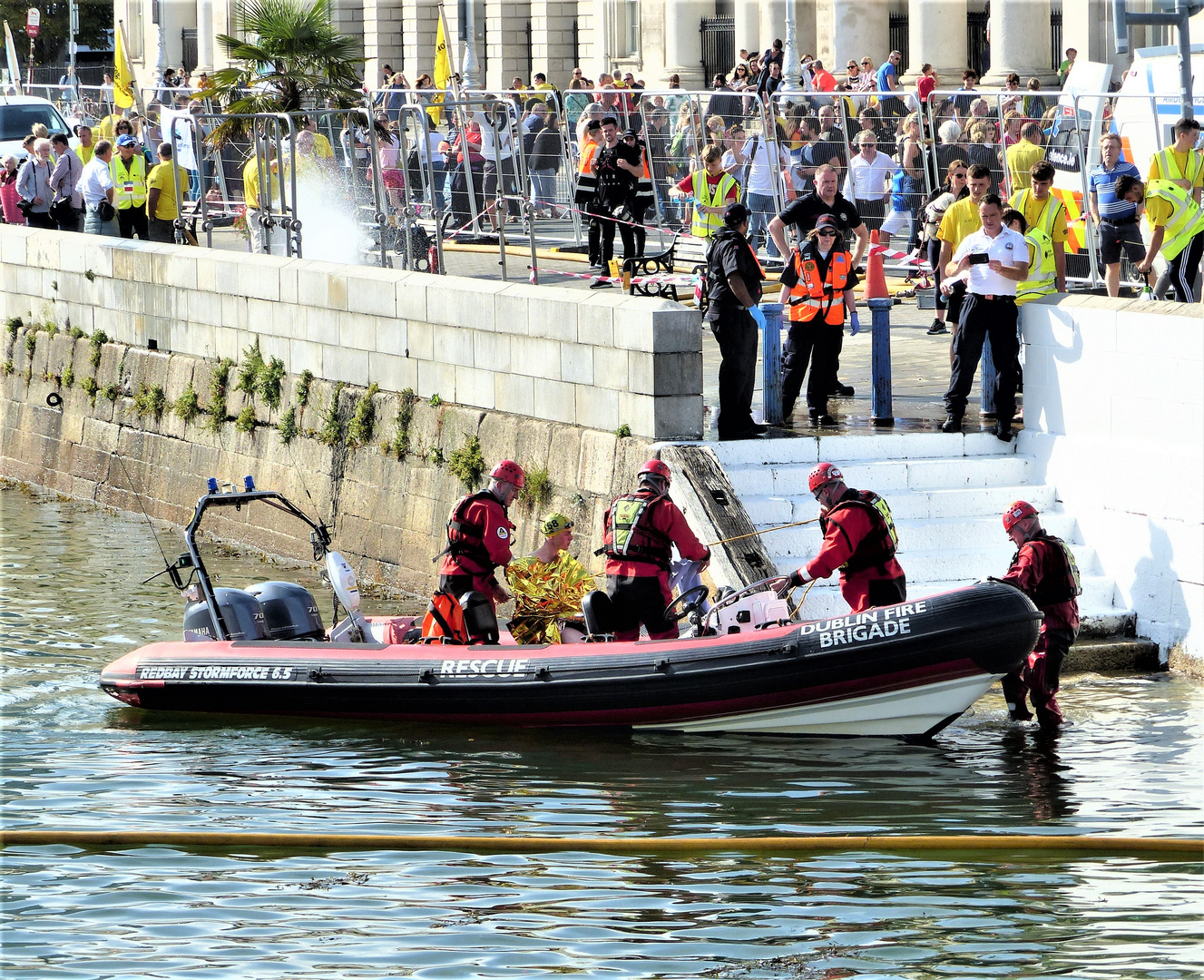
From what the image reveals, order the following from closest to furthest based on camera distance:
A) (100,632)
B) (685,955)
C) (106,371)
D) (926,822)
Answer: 1. (685,955)
2. (926,822)
3. (100,632)
4. (106,371)

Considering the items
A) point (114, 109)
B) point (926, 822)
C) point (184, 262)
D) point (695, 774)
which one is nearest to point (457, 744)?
point (695, 774)

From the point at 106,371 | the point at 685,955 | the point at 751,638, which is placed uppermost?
the point at 106,371

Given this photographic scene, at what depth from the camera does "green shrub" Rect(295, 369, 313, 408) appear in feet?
55.3

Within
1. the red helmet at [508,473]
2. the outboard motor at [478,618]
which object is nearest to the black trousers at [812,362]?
the red helmet at [508,473]

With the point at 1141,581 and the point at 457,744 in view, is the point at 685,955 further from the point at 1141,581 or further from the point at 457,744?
the point at 1141,581

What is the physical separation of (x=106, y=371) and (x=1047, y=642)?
12026 mm

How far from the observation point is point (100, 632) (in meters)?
14.0

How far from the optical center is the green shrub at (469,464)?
48.4 feet

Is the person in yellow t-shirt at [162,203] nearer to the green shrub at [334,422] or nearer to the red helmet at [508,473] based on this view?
the green shrub at [334,422]

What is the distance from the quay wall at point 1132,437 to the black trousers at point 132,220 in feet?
38.4

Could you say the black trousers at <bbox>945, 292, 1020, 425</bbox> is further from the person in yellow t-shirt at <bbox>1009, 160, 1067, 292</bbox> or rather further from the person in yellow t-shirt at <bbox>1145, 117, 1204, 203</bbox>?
the person in yellow t-shirt at <bbox>1145, 117, 1204, 203</bbox>

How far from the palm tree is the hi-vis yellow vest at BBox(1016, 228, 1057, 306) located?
1059cm

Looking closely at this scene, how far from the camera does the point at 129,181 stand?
21.4 meters

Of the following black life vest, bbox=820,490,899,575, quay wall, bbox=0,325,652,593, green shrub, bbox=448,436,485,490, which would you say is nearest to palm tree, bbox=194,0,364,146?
quay wall, bbox=0,325,652,593
